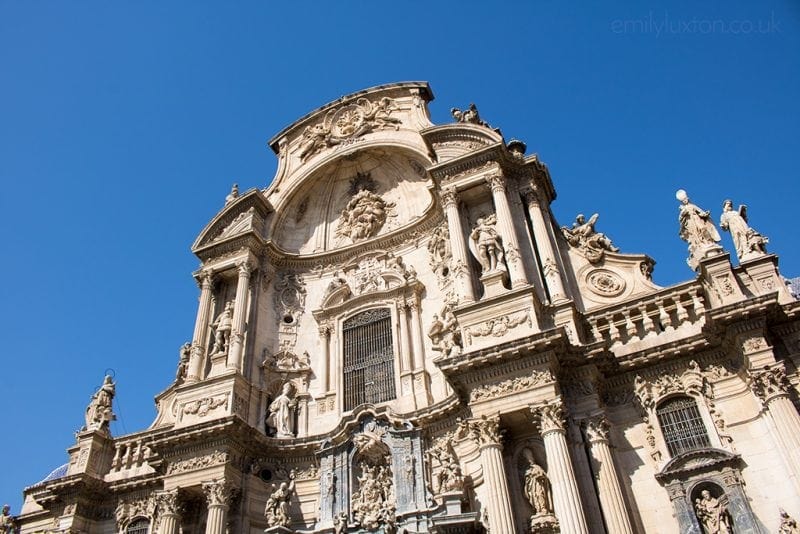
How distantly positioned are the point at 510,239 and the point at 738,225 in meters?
5.59

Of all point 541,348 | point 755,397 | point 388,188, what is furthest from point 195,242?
point 755,397

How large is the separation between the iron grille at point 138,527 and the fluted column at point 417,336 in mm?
8952

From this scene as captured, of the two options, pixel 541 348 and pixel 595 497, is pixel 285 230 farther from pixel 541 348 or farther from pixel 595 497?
pixel 595 497

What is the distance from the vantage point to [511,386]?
1481cm

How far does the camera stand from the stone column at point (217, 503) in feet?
53.7

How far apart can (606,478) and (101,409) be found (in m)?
16.1

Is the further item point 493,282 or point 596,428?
point 493,282

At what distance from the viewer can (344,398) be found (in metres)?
19.9

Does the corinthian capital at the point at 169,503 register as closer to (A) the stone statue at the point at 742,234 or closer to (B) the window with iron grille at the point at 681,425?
(B) the window with iron grille at the point at 681,425

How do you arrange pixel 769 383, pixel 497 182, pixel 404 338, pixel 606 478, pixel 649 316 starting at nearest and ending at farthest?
1. pixel 769 383
2. pixel 606 478
3. pixel 649 316
4. pixel 497 182
5. pixel 404 338

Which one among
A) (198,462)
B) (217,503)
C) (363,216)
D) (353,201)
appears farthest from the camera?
(353,201)

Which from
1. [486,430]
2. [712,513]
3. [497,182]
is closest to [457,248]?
[497,182]

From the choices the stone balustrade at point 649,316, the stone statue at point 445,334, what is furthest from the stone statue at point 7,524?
the stone balustrade at point 649,316

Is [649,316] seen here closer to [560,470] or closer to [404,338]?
[560,470]
